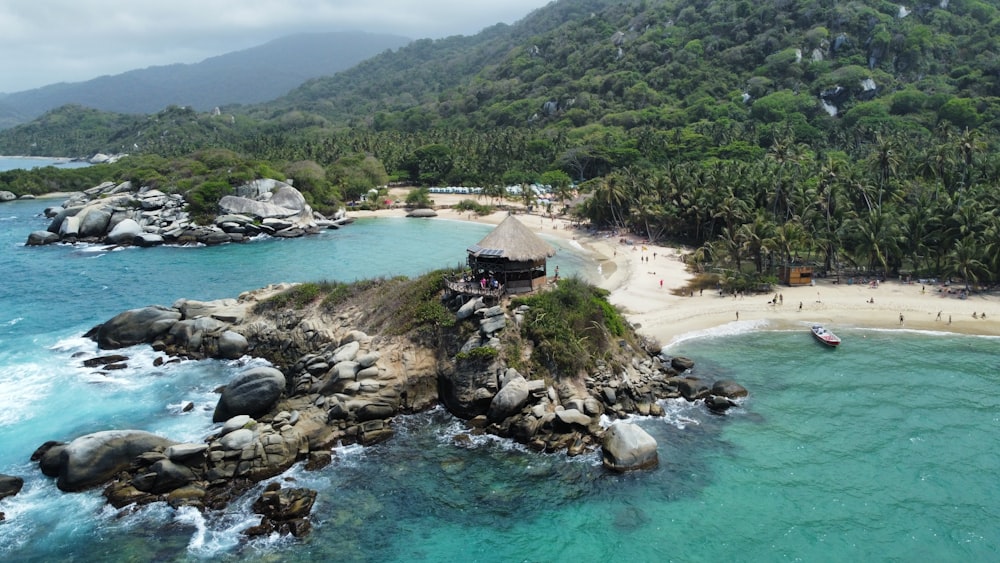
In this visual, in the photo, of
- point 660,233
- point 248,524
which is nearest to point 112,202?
point 660,233

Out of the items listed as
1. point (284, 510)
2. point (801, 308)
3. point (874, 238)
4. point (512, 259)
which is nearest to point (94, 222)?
point (512, 259)

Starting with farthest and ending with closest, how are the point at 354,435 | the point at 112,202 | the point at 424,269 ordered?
the point at 112,202
the point at 424,269
the point at 354,435

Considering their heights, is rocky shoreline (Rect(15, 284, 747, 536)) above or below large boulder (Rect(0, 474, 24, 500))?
above

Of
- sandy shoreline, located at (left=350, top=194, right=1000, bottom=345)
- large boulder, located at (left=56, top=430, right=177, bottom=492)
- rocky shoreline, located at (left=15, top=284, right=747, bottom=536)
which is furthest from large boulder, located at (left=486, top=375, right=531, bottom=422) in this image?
sandy shoreline, located at (left=350, top=194, right=1000, bottom=345)

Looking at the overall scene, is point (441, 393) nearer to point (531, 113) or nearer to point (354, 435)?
point (354, 435)

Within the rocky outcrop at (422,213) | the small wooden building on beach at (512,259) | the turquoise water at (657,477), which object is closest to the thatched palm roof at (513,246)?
the small wooden building on beach at (512,259)

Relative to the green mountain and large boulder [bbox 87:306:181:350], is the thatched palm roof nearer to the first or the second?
large boulder [bbox 87:306:181:350]

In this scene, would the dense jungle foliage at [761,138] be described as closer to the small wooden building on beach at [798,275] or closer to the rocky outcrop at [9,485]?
the small wooden building on beach at [798,275]
